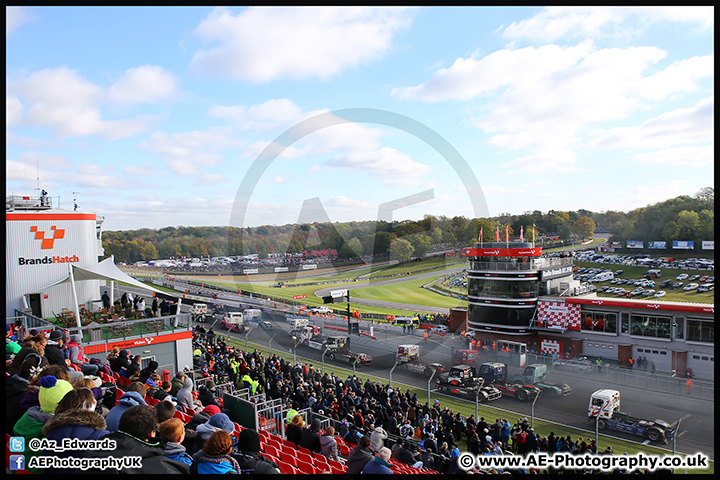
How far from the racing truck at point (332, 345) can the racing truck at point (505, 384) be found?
264 inches

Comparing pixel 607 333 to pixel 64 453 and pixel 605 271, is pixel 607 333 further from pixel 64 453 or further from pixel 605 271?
pixel 605 271

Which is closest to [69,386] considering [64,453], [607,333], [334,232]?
[64,453]

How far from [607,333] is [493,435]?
16.6m

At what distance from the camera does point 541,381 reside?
19.4m

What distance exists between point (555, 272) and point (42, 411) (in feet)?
98.7

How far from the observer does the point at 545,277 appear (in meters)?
28.4

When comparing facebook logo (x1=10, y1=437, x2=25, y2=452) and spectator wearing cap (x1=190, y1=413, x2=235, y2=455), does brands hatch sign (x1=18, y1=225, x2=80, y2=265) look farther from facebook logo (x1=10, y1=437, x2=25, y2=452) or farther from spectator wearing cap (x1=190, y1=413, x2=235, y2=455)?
spectator wearing cap (x1=190, y1=413, x2=235, y2=455)

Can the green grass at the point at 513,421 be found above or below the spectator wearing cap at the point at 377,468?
below

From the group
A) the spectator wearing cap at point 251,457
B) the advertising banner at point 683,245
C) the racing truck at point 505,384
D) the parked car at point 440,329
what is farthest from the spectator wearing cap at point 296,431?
the advertising banner at point 683,245

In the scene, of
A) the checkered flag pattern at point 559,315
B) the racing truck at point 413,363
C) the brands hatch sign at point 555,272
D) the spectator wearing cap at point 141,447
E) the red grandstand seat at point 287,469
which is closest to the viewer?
the spectator wearing cap at point 141,447

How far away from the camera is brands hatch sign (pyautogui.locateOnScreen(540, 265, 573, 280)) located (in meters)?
28.4

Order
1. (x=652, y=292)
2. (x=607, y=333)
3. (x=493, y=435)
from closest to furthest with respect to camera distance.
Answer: (x=493, y=435), (x=607, y=333), (x=652, y=292)

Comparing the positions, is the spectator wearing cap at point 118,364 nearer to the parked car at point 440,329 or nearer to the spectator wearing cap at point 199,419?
the spectator wearing cap at point 199,419

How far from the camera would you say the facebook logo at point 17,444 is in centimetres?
400
